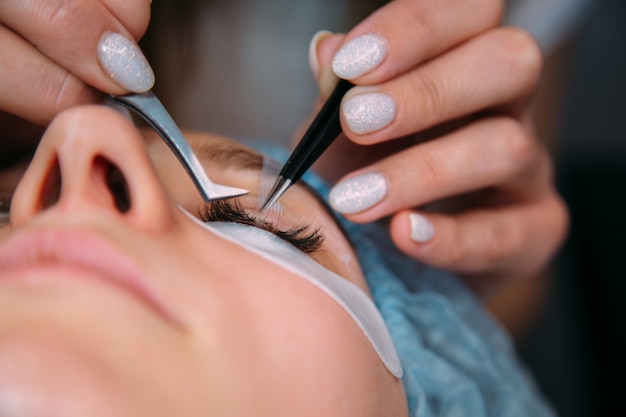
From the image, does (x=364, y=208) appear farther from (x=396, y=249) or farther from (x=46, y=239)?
(x=46, y=239)

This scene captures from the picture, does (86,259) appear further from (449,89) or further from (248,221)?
(449,89)

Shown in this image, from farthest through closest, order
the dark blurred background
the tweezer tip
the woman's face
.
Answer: the dark blurred background, the tweezer tip, the woman's face

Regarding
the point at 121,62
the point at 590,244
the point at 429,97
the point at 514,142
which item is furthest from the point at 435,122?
the point at 590,244

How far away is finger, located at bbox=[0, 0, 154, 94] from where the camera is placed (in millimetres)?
514

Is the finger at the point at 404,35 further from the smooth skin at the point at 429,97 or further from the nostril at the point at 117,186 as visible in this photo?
the nostril at the point at 117,186

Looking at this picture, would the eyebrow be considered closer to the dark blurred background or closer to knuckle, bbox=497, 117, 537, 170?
knuckle, bbox=497, 117, 537, 170

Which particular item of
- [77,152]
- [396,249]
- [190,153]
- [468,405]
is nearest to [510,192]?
[396,249]

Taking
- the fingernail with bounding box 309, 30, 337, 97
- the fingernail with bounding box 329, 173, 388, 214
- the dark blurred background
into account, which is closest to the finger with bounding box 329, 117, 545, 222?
the fingernail with bounding box 329, 173, 388, 214

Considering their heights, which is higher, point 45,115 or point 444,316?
point 45,115

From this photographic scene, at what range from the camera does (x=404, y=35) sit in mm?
644

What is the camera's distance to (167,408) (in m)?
0.39

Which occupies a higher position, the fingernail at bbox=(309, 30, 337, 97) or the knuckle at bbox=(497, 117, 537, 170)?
the fingernail at bbox=(309, 30, 337, 97)

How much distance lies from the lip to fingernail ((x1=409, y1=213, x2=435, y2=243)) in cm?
37

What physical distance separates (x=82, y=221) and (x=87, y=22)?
0.20m
